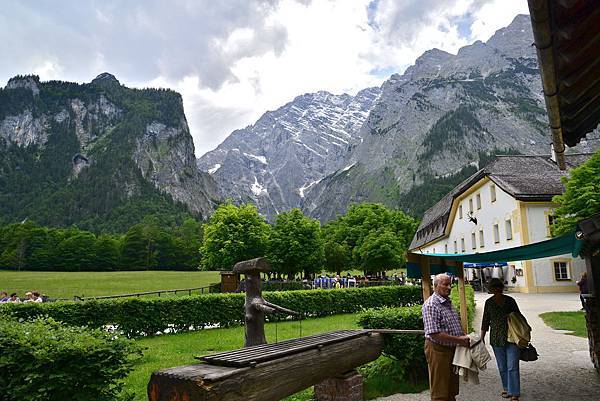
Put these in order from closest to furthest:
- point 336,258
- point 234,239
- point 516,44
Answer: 1. point 234,239
2. point 336,258
3. point 516,44

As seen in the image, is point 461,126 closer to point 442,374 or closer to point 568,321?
point 568,321

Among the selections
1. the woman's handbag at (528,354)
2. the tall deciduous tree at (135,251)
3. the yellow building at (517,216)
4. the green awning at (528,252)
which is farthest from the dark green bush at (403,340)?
the tall deciduous tree at (135,251)

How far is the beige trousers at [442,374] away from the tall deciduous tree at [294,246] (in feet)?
126

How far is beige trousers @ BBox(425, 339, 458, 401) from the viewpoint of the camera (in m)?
5.44

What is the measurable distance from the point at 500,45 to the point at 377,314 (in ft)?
727

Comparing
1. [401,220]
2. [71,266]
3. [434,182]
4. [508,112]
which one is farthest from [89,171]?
[508,112]

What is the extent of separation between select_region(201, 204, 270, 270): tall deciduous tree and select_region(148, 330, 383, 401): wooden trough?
3466cm

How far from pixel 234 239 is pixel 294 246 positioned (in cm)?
657

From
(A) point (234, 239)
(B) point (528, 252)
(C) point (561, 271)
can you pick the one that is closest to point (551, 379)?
(B) point (528, 252)

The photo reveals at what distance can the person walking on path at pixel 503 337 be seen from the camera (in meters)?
6.73

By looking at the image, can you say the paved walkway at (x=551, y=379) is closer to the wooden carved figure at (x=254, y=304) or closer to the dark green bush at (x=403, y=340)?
the dark green bush at (x=403, y=340)

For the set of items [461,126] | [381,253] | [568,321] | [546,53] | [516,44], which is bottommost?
[568,321]

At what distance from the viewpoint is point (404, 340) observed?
8219 mm

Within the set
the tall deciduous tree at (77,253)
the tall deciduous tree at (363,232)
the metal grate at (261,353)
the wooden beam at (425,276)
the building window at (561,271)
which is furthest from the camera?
the tall deciduous tree at (77,253)
